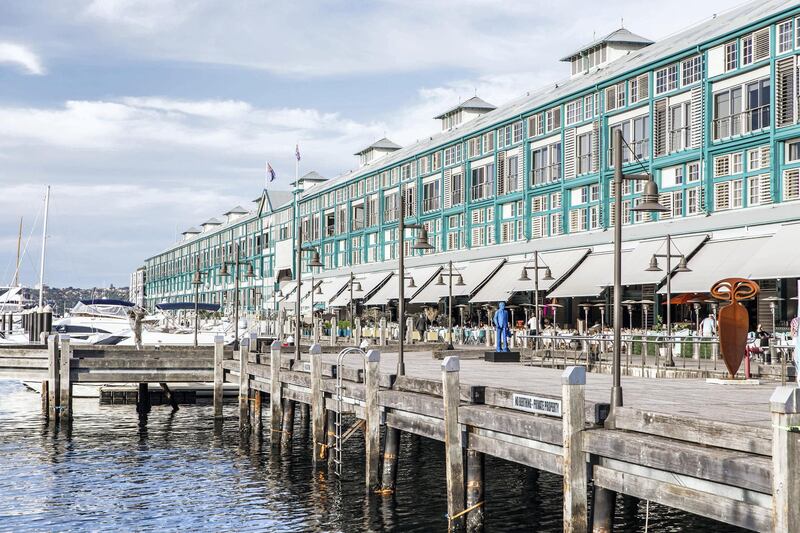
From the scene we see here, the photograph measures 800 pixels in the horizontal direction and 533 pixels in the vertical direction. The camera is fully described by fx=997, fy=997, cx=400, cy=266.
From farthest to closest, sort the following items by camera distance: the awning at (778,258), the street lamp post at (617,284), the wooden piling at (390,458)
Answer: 1. the awning at (778,258)
2. the wooden piling at (390,458)
3. the street lamp post at (617,284)

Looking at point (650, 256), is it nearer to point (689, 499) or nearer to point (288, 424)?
point (288, 424)

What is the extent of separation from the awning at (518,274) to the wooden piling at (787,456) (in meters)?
39.5

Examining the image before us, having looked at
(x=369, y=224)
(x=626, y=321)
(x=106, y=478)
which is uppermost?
(x=369, y=224)

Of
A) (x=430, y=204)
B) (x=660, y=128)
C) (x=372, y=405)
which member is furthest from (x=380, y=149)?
(x=372, y=405)

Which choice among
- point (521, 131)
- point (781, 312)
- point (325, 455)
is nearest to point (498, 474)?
point (325, 455)

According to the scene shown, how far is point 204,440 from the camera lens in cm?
3225

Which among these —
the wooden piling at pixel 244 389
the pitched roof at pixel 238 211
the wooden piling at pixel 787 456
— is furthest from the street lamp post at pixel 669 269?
the pitched roof at pixel 238 211

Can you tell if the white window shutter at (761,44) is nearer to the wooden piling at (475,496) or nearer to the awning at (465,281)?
the awning at (465,281)

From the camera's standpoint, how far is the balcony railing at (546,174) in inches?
2243

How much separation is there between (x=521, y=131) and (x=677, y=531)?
4468cm

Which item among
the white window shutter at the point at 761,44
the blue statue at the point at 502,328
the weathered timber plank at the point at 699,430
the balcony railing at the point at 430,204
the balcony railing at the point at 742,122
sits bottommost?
the weathered timber plank at the point at 699,430

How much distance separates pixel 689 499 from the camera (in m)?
11.8

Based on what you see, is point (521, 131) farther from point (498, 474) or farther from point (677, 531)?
point (677, 531)

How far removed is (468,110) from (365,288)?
732 inches
